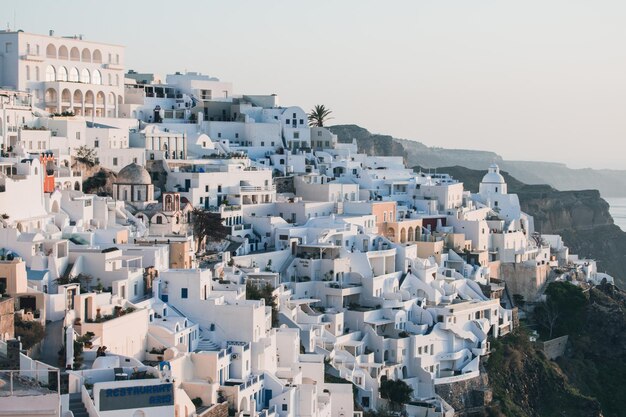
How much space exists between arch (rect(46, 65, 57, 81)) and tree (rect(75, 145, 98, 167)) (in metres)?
6.49

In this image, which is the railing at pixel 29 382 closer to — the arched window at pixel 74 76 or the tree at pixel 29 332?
the tree at pixel 29 332

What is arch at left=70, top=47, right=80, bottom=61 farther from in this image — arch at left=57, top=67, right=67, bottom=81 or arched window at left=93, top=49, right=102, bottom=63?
arched window at left=93, top=49, right=102, bottom=63

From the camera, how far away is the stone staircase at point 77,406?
2602cm

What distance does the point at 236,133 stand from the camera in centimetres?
6234

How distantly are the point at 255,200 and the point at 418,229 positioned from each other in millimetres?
7353

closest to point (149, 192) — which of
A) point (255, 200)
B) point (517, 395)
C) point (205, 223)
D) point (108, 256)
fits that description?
point (205, 223)

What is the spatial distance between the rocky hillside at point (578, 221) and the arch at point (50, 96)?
152ft

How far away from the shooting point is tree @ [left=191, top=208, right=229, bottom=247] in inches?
1875

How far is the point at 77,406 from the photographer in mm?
26391

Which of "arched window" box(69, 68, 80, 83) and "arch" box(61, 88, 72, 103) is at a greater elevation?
"arched window" box(69, 68, 80, 83)

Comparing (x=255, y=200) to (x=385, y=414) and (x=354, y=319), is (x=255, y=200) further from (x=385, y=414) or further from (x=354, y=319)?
(x=385, y=414)

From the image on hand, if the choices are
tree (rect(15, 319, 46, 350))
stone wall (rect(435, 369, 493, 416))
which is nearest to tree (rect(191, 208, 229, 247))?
stone wall (rect(435, 369, 493, 416))

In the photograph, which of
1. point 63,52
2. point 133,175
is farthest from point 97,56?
point 133,175

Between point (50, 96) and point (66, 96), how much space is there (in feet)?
2.33
